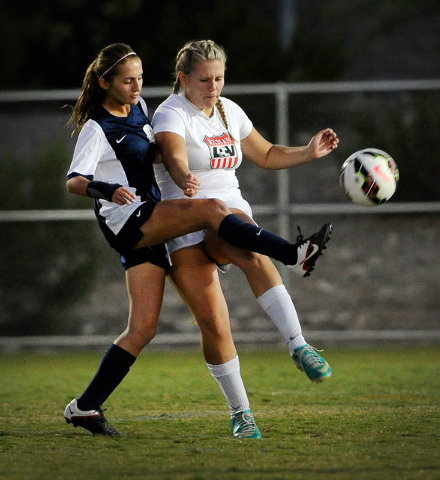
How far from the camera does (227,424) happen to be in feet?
17.1

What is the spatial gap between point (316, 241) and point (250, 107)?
544 centimetres

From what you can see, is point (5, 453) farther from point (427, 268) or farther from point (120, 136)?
point (427, 268)

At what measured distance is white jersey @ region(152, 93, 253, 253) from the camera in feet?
16.0

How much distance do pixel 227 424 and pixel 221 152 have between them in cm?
145

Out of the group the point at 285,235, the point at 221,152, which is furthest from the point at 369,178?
the point at 285,235

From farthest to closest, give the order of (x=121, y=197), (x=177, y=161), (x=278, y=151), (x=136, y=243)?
(x=278, y=151)
(x=136, y=243)
(x=177, y=161)
(x=121, y=197)

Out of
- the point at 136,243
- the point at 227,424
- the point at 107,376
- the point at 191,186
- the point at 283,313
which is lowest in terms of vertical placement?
the point at 227,424

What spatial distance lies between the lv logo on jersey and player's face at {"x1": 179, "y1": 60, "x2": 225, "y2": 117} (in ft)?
0.58

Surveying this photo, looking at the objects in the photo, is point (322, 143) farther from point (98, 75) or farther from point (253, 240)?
point (98, 75)

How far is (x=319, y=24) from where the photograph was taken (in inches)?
942

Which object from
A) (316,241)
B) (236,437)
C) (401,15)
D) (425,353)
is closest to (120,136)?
(316,241)

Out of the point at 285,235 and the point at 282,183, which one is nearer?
the point at 285,235

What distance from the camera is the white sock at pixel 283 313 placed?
15.4 ft

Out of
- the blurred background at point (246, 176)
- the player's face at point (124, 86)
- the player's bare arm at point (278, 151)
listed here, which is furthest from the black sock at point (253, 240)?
the blurred background at point (246, 176)
